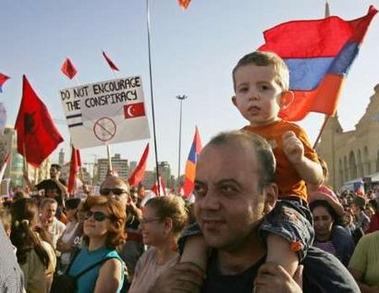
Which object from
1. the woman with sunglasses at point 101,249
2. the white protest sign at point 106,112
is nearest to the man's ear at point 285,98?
the woman with sunglasses at point 101,249

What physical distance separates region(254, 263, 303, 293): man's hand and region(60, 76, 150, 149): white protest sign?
23.5 ft

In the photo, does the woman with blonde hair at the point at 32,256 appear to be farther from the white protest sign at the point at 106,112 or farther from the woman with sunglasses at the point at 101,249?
the white protest sign at the point at 106,112

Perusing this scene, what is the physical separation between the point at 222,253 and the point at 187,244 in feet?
0.59

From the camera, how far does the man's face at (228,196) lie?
1820 mm

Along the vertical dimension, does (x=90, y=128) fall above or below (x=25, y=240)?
above

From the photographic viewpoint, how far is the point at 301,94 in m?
5.57

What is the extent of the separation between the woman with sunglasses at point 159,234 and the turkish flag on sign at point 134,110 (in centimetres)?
458

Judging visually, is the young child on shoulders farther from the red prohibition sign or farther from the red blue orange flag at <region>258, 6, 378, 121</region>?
the red prohibition sign

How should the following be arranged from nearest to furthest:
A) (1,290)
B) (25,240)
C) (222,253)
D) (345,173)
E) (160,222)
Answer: (1,290) < (222,253) < (160,222) < (25,240) < (345,173)

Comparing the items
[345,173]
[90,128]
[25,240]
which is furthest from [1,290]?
[345,173]

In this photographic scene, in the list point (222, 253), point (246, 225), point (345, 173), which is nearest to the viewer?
point (246, 225)

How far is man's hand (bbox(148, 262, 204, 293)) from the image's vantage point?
187 centimetres

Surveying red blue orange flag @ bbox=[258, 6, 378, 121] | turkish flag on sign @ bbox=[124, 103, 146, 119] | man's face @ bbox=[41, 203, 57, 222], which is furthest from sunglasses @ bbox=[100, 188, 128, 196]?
turkish flag on sign @ bbox=[124, 103, 146, 119]

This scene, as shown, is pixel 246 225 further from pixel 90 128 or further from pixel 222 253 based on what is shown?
pixel 90 128
